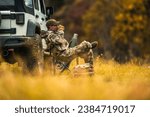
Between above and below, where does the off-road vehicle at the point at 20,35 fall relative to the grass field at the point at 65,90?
above

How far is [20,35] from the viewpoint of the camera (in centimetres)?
1527

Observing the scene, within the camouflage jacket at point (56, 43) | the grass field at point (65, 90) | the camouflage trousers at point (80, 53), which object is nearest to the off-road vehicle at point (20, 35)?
the camouflage jacket at point (56, 43)

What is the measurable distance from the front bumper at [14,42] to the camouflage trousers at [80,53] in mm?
1210

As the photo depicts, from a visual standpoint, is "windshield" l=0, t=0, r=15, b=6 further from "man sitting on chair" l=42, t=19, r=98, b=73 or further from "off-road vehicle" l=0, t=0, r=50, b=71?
"man sitting on chair" l=42, t=19, r=98, b=73

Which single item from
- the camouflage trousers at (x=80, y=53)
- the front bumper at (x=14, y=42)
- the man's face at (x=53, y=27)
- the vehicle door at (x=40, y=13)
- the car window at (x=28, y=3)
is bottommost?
the camouflage trousers at (x=80, y=53)

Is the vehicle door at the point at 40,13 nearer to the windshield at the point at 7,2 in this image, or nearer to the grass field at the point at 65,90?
the windshield at the point at 7,2

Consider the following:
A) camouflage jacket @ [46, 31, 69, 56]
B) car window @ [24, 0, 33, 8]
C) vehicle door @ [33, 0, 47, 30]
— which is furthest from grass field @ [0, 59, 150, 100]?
vehicle door @ [33, 0, 47, 30]

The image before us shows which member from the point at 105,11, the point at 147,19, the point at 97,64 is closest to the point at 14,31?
the point at 97,64

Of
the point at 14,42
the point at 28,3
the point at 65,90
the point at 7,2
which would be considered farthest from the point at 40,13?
the point at 65,90

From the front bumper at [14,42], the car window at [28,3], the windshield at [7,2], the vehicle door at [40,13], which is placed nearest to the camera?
the front bumper at [14,42]

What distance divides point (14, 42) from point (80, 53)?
1.60 meters

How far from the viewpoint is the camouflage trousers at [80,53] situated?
1616 centimetres

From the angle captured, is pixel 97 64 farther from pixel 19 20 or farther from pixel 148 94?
pixel 148 94

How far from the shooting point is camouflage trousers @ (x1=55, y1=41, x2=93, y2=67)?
53.0 ft
